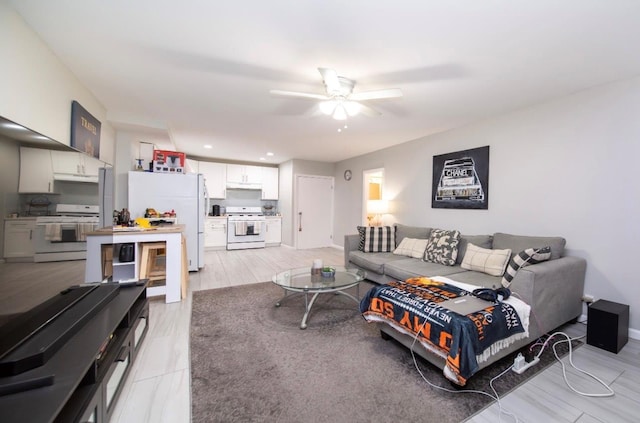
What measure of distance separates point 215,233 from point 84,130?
378cm

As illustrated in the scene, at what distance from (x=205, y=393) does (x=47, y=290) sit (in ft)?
3.39

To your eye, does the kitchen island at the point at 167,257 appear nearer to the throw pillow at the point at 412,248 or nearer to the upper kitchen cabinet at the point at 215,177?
the throw pillow at the point at 412,248

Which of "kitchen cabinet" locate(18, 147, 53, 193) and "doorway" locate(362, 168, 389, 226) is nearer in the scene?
"kitchen cabinet" locate(18, 147, 53, 193)

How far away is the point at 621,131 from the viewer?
229 cm

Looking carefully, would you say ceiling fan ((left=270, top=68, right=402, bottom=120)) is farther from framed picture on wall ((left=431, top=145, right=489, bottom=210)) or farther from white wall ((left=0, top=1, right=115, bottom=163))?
framed picture on wall ((left=431, top=145, right=489, bottom=210))

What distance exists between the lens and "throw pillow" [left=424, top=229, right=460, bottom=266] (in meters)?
3.07

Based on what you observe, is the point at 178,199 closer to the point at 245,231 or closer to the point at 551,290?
the point at 245,231

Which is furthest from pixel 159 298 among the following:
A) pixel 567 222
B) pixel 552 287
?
pixel 567 222

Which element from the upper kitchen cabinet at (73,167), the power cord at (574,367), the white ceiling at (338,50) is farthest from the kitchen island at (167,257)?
the power cord at (574,367)

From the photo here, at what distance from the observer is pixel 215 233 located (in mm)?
6062

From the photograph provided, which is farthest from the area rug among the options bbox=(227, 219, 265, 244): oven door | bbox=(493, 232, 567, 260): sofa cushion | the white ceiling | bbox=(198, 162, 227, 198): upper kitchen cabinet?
bbox=(198, 162, 227, 198): upper kitchen cabinet

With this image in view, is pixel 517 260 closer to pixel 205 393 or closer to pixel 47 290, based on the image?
pixel 205 393

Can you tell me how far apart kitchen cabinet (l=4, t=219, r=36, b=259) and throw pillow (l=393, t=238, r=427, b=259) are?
347 centimetres

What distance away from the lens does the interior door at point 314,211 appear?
629 centimetres
